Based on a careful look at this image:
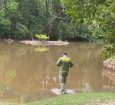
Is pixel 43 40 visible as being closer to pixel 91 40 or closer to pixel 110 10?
pixel 91 40

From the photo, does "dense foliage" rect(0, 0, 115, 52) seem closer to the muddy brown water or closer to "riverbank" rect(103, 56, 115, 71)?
"riverbank" rect(103, 56, 115, 71)

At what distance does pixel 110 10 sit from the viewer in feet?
24.1

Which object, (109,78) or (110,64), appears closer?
(109,78)

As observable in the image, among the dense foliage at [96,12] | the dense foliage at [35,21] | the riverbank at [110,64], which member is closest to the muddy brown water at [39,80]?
the riverbank at [110,64]

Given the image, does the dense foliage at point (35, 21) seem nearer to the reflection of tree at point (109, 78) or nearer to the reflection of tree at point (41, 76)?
the reflection of tree at point (41, 76)

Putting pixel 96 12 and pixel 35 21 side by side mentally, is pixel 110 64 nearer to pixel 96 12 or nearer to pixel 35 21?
pixel 96 12

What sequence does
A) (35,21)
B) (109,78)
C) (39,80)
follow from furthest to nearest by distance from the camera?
(35,21), (109,78), (39,80)

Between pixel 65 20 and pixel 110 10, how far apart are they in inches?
2008

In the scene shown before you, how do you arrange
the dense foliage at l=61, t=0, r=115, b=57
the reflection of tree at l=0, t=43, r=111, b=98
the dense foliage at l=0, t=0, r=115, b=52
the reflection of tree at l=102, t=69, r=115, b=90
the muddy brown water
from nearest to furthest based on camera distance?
the dense foliage at l=61, t=0, r=115, b=57, the muddy brown water, the reflection of tree at l=0, t=43, r=111, b=98, the reflection of tree at l=102, t=69, r=115, b=90, the dense foliage at l=0, t=0, r=115, b=52

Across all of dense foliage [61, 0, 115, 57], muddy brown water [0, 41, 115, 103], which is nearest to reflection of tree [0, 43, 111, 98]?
muddy brown water [0, 41, 115, 103]

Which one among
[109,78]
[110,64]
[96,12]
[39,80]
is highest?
[96,12]

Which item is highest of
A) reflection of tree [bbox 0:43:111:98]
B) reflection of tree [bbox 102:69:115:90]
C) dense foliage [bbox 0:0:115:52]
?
dense foliage [bbox 0:0:115:52]

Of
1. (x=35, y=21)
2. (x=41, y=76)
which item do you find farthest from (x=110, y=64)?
(x=35, y=21)

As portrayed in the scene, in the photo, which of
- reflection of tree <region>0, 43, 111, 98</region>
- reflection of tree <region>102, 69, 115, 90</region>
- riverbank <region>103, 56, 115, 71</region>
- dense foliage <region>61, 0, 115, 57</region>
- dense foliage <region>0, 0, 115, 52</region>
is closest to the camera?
dense foliage <region>61, 0, 115, 57</region>
